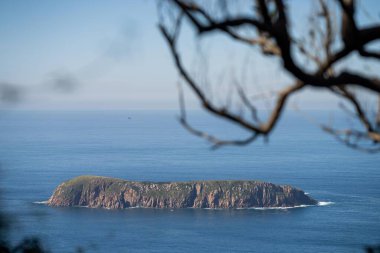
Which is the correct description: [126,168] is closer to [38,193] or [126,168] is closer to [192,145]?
[38,193]

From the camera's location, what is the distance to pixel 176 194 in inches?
1683

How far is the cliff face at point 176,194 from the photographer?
42750 mm

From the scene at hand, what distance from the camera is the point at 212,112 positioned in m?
2.21

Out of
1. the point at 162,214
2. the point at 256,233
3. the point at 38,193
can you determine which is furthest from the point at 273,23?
the point at 38,193

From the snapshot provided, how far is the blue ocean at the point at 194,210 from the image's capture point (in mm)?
29172

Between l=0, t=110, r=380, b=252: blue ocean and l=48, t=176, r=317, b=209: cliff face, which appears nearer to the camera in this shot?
l=0, t=110, r=380, b=252: blue ocean

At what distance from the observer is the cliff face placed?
42750 millimetres

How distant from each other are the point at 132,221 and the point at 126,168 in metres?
18.2

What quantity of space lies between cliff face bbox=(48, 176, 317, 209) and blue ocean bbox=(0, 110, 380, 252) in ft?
4.40

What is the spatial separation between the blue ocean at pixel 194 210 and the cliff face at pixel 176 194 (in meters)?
1.34

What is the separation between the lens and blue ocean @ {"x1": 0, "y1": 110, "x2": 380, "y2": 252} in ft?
95.7

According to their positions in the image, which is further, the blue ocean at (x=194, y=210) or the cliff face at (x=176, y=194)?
the cliff face at (x=176, y=194)

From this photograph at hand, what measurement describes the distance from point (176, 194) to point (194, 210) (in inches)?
73.8

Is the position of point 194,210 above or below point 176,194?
below
